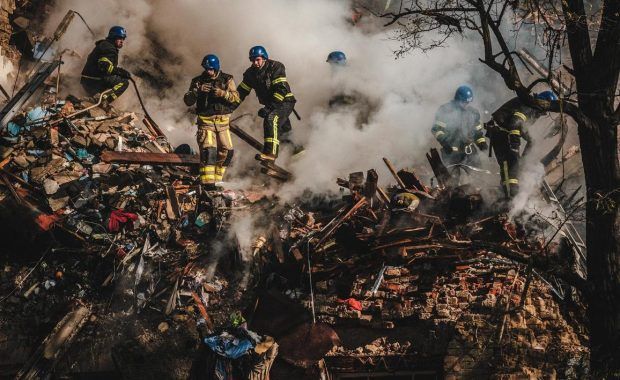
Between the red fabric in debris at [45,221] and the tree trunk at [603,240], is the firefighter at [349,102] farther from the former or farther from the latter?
the tree trunk at [603,240]

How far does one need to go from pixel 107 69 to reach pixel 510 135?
21.3 ft

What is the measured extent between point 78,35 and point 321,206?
21.3ft

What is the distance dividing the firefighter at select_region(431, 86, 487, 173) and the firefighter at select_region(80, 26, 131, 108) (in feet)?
17.6

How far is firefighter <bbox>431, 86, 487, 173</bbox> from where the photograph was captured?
862 centimetres

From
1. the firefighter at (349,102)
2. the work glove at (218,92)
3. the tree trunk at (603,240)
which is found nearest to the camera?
the tree trunk at (603,240)

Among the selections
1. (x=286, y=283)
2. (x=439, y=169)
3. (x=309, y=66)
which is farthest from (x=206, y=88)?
(x=309, y=66)

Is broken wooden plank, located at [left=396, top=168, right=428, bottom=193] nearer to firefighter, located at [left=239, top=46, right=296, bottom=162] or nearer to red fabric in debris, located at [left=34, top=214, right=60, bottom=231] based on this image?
firefighter, located at [left=239, top=46, right=296, bottom=162]

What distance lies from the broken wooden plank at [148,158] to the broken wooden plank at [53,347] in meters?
2.58

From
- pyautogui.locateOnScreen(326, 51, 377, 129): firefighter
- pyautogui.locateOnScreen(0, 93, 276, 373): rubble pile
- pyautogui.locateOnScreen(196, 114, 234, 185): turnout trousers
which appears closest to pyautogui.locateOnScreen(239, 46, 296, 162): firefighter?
pyautogui.locateOnScreen(196, 114, 234, 185): turnout trousers

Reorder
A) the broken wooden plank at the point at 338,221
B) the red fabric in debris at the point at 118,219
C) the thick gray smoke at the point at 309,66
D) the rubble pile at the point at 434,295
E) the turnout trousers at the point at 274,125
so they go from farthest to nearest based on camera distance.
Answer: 1. the thick gray smoke at the point at 309,66
2. the turnout trousers at the point at 274,125
3. the red fabric in debris at the point at 118,219
4. the broken wooden plank at the point at 338,221
5. the rubble pile at the point at 434,295

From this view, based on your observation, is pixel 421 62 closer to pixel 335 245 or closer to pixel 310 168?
pixel 310 168

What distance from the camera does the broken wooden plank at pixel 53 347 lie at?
20.7ft

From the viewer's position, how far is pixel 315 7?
1309 cm

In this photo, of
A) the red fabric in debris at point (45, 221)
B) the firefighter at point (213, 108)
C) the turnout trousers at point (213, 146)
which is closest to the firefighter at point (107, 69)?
the firefighter at point (213, 108)
